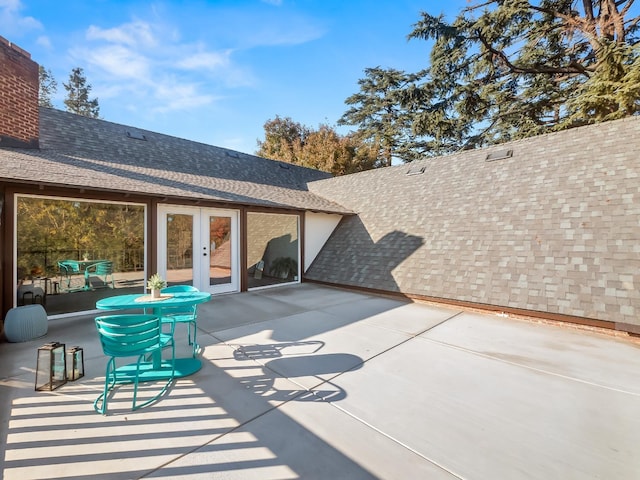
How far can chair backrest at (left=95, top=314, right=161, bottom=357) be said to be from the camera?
2791 millimetres

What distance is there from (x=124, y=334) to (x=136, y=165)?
25.8 feet

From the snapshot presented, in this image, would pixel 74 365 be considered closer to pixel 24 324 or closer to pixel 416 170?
pixel 24 324

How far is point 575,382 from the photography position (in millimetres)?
3432

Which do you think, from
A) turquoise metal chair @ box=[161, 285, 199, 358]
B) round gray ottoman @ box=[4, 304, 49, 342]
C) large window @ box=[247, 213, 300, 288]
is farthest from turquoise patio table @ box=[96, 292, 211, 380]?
large window @ box=[247, 213, 300, 288]

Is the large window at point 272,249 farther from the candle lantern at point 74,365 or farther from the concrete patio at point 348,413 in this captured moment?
the candle lantern at point 74,365

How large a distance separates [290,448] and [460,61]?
63.1 feet

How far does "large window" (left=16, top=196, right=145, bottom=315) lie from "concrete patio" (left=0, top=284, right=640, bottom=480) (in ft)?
4.54

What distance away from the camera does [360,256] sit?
9656 millimetres

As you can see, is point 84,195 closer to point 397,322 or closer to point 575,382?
point 397,322

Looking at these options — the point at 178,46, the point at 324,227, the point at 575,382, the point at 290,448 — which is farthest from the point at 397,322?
the point at 178,46

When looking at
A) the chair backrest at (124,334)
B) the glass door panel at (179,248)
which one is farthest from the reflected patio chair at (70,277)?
the chair backrest at (124,334)

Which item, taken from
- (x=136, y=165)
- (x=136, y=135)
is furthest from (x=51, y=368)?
(x=136, y=135)

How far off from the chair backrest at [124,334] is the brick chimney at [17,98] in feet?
24.0

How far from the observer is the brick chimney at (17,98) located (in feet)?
22.4
